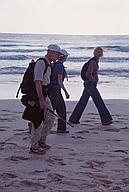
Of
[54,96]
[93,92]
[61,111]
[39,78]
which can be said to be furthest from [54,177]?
[93,92]

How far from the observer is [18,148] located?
7.95 meters

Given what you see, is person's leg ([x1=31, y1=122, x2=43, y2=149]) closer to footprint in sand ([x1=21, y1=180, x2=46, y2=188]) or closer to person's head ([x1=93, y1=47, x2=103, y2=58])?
footprint in sand ([x1=21, y1=180, x2=46, y2=188])

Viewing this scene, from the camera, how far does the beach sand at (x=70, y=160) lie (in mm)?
6023

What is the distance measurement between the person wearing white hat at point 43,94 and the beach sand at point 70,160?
6.7 inches

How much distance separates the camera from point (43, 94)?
24.1ft

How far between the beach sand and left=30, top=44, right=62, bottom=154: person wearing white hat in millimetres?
171

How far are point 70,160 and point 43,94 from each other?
0.97 metres

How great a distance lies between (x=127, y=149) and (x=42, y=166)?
1.77 m

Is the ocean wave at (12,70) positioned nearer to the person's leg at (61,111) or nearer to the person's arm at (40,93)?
the person's leg at (61,111)

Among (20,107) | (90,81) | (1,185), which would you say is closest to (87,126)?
(90,81)

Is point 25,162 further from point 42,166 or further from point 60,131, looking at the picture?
point 60,131

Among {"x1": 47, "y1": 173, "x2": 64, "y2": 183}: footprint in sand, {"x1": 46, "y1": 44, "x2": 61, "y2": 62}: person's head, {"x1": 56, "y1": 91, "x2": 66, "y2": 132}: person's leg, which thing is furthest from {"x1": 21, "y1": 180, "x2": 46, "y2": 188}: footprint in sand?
{"x1": 56, "y1": 91, "x2": 66, "y2": 132}: person's leg

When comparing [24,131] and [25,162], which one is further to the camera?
[24,131]

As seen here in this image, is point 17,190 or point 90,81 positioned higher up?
point 90,81
